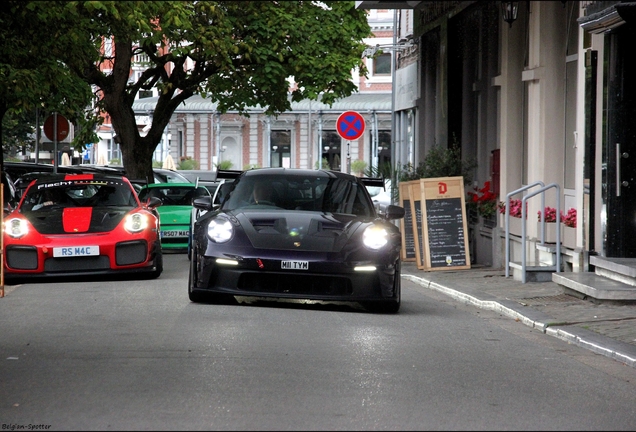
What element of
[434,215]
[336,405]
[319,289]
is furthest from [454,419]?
[434,215]

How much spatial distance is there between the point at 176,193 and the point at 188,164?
58.0 meters

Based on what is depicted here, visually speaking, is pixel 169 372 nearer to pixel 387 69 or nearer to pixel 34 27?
pixel 34 27

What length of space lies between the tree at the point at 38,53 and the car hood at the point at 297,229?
3182mm

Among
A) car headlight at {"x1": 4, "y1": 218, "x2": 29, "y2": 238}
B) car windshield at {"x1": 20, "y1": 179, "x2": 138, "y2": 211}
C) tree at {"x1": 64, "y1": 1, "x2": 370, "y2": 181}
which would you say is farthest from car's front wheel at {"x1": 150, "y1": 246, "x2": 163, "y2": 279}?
tree at {"x1": 64, "y1": 1, "x2": 370, "y2": 181}

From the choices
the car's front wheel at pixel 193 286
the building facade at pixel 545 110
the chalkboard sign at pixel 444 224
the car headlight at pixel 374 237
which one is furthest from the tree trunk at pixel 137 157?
the car headlight at pixel 374 237

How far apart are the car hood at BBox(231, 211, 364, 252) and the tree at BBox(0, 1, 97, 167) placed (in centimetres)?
318

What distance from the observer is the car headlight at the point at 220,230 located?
11.3 meters

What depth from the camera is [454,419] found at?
6.30m

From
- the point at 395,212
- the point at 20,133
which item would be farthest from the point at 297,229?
→ the point at 20,133

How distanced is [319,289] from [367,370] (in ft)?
11.0

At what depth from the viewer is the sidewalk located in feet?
32.0

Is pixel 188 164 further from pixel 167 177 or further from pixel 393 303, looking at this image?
pixel 393 303

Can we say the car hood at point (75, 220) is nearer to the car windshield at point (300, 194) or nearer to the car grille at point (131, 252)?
the car grille at point (131, 252)

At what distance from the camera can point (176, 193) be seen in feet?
79.5
